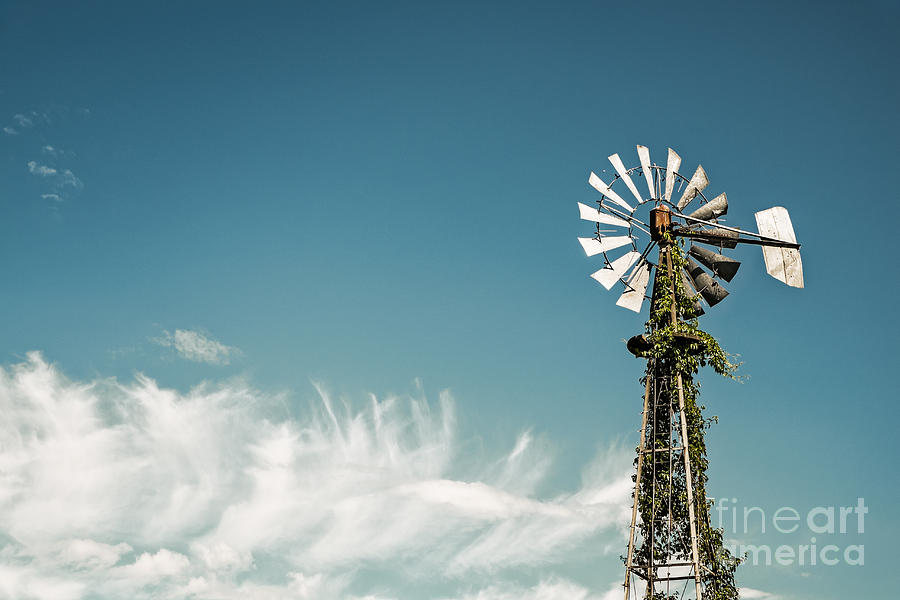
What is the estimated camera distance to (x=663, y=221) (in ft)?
77.7

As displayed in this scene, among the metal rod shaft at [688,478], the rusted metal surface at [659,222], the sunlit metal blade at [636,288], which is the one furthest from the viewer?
the rusted metal surface at [659,222]

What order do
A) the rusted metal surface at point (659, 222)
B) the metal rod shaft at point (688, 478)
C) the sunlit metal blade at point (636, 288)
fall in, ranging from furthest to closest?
the rusted metal surface at point (659, 222) < the sunlit metal blade at point (636, 288) < the metal rod shaft at point (688, 478)

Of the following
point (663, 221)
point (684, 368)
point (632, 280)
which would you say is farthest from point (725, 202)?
point (684, 368)

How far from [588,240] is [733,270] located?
385cm

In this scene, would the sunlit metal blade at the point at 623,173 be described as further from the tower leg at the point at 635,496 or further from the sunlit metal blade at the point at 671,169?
the tower leg at the point at 635,496

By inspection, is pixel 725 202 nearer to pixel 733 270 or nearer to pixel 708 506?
pixel 733 270

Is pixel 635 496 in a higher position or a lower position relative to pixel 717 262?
lower

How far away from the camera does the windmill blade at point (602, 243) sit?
23203 mm

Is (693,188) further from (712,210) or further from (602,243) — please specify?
(602,243)

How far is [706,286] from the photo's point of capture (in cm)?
2312

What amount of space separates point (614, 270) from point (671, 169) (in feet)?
11.4

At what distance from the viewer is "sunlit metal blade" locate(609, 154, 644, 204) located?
23875 millimetres

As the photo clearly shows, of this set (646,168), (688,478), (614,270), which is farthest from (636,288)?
(688,478)

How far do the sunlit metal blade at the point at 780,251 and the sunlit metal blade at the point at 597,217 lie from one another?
Answer: 359 centimetres
